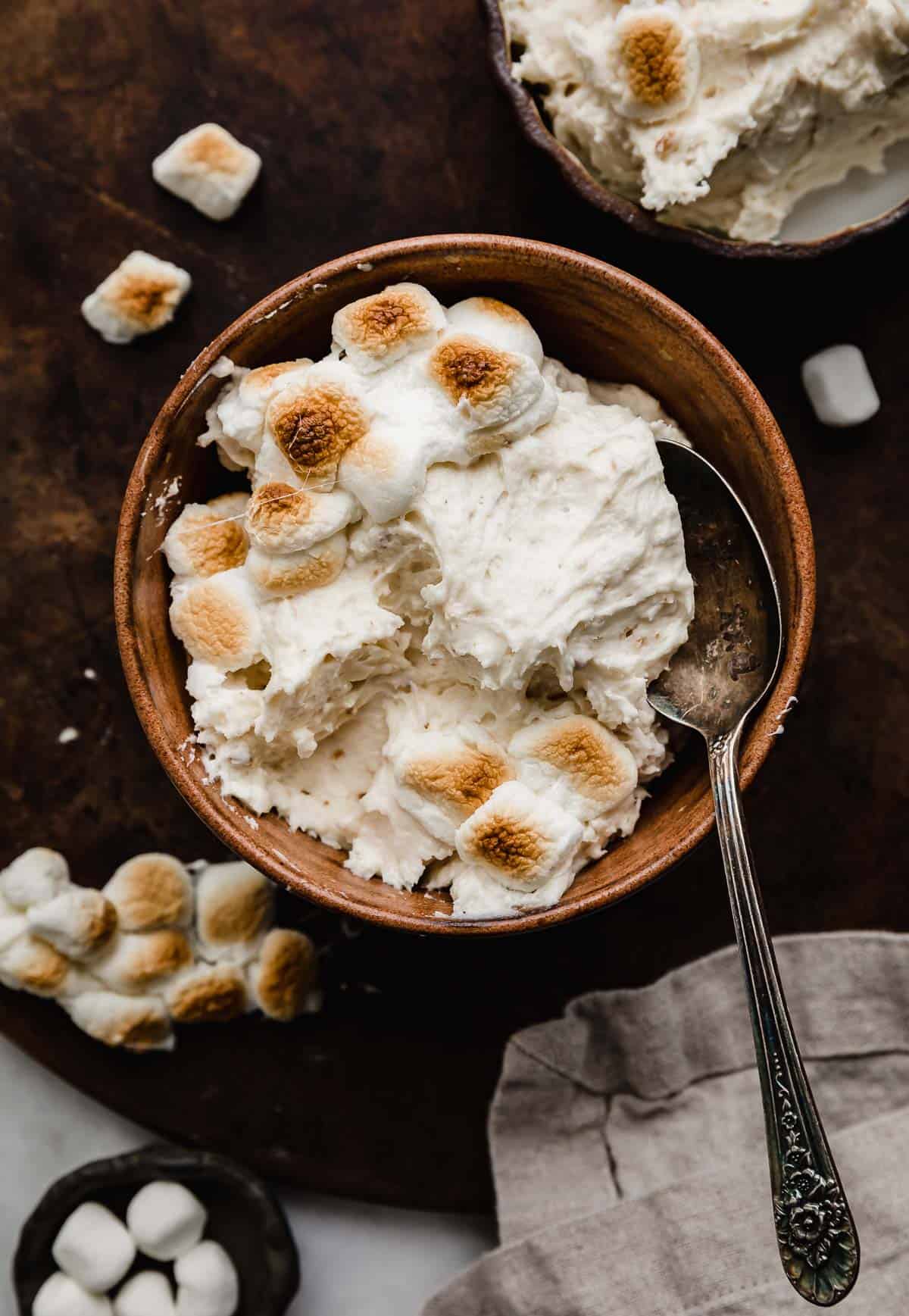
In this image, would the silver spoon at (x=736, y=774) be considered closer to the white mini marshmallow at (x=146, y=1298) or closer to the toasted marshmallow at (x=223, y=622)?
the toasted marshmallow at (x=223, y=622)

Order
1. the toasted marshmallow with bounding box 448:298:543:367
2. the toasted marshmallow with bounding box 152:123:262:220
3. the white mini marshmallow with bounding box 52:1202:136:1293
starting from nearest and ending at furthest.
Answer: the toasted marshmallow with bounding box 448:298:543:367 < the toasted marshmallow with bounding box 152:123:262:220 < the white mini marshmallow with bounding box 52:1202:136:1293

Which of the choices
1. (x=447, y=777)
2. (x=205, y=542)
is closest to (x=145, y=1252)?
(x=447, y=777)

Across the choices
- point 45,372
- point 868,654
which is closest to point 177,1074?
point 45,372

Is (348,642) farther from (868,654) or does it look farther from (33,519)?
(868,654)

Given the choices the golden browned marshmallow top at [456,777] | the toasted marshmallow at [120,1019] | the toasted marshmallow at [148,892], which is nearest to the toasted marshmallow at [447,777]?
the golden browned marshmallow top at [456,777]

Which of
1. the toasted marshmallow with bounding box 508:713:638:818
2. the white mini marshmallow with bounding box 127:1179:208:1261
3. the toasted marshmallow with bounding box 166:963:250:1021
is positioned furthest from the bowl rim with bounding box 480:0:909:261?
the white mini marshmallow with bounding box 127:1179:208:1261

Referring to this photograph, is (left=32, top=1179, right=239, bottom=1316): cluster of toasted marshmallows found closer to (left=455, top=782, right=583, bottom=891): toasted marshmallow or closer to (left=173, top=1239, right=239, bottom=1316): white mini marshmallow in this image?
(left=173, top=1239, right=239, bottom=1316): white mini marshmallow

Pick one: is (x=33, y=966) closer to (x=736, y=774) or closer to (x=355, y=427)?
(x=355, y=427)

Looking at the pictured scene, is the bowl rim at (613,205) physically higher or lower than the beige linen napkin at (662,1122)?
higher
